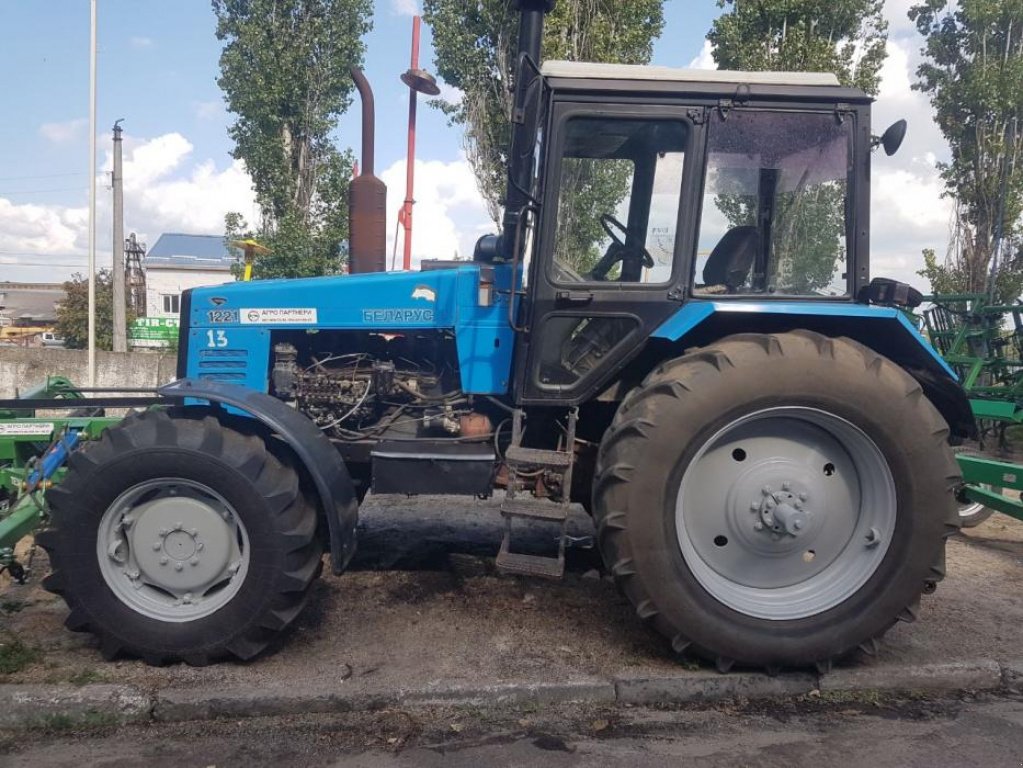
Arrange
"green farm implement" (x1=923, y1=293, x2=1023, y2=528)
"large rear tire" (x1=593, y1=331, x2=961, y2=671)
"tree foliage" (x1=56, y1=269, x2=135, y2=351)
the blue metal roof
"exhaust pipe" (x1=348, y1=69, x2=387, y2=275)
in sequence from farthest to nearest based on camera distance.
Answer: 1. the blue metal roof
2. "tree foliage" (x1=56, y1=269, x2=135, y2=351)
3. "green farm implement" (x1=923, y1=293, x2=1023, y2=528)
4. "exhaust pipe" (x1=348, y1=69, x2=387, y2=275)
5. "large rear tire" (x1=593, y1=331, x2=961, y2=671)

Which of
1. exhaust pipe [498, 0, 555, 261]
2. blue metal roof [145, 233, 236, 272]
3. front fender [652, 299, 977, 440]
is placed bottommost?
front fender [652, 299, 977, 440]

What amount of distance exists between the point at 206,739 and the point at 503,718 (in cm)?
119

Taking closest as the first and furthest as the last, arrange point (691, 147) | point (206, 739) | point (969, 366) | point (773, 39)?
point (206, 739) → point (691, 147) → point (969, 366) → point (773, 39)

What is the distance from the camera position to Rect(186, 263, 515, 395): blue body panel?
412cm

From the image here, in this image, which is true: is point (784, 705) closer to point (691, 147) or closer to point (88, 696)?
point (691, 147)

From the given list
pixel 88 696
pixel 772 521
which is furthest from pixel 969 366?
pixel 88 696

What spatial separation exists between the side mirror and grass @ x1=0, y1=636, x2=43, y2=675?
463 cm

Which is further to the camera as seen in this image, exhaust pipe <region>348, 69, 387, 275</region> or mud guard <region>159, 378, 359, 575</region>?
exhaust pipe <region>348, 69, 387, 275</region>

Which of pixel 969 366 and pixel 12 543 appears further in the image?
pixel 969 366

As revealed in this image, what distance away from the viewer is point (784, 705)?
3.40 metres

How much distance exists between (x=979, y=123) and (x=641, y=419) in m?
15.5

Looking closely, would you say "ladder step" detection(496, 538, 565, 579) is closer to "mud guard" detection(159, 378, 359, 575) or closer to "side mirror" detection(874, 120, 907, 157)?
"mud guard" detection(159, 378, 359, 575)

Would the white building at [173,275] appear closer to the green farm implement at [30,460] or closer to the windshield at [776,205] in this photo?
the green farm implement at [30,460]

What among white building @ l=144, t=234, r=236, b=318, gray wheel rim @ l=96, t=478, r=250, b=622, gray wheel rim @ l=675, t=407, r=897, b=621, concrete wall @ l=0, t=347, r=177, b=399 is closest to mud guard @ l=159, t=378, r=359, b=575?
gray wheel rim @ l=96, t=478, r=250, b=622
